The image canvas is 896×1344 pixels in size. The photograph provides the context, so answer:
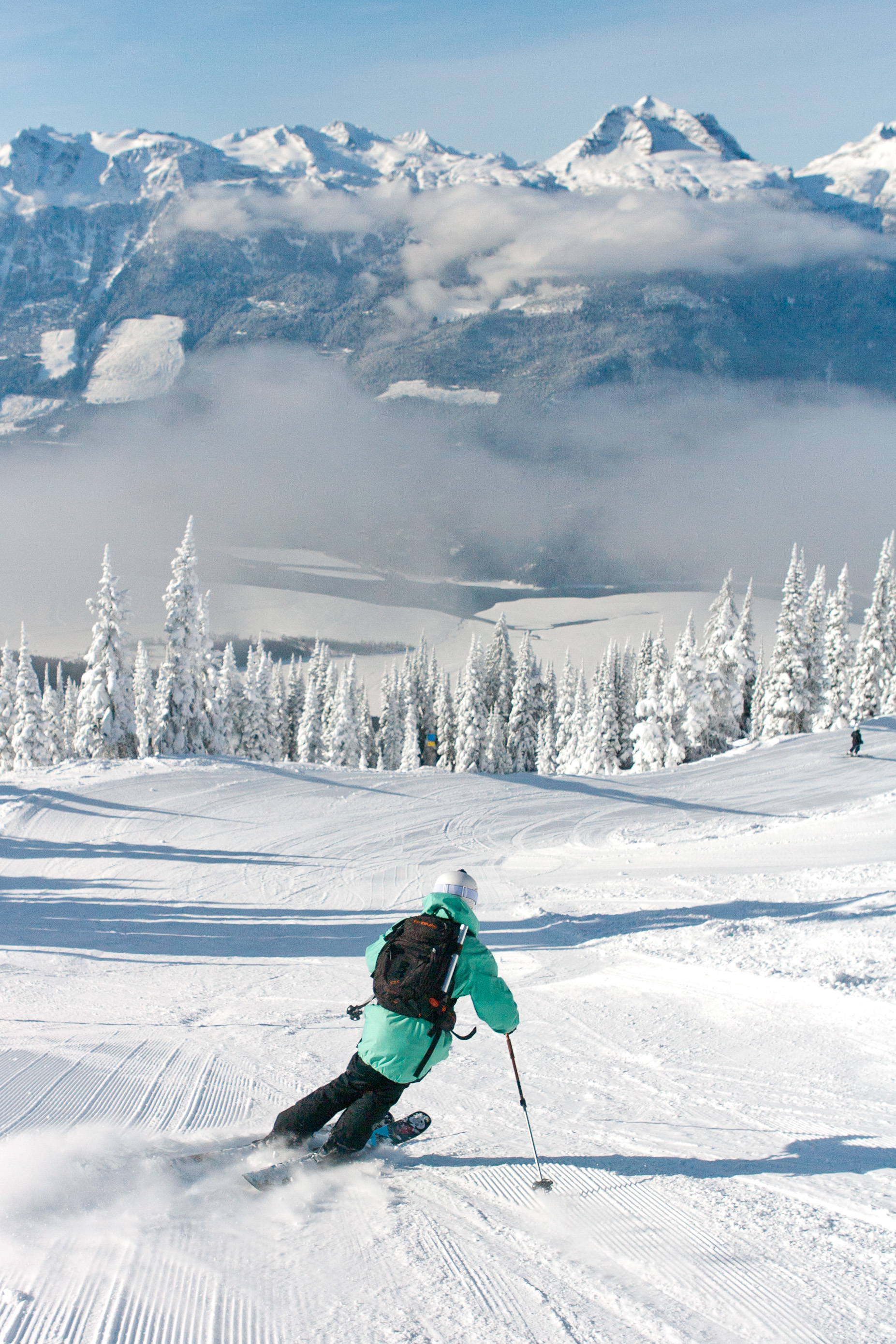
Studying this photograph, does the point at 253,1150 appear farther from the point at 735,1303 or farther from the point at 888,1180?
the point at 888,1180

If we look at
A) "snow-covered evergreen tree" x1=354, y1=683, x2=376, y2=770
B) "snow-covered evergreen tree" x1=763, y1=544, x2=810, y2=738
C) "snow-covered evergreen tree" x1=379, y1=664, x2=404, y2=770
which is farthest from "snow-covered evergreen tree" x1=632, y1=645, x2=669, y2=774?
"snow-covered evergreen tree" x1=379, y1=664, x2=404, y2=770

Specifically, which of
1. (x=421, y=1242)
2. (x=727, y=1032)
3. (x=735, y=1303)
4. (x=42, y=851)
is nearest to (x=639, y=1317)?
(x=735, y=1303)

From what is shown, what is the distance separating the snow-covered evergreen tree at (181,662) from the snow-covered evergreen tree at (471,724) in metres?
29.3

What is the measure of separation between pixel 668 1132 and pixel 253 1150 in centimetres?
254

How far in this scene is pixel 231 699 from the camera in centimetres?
6184

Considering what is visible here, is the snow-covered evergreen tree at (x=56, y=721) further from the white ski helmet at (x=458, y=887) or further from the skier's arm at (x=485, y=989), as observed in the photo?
the skier's arm at (x=485, y=989)

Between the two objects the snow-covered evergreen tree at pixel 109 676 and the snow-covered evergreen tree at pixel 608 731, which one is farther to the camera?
the snow-covered evergreen tree at pixel 608 731

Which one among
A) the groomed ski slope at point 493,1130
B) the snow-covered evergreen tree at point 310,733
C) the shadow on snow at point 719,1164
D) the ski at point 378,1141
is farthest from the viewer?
the snow-covered evergreen tree at point 310,733

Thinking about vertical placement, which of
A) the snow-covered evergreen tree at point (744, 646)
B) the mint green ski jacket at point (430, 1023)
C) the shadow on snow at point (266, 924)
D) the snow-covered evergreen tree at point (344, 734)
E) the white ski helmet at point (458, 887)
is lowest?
the snow-covered evergreen tree at point (344, 734)

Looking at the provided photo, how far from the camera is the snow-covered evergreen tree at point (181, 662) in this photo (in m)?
38.8

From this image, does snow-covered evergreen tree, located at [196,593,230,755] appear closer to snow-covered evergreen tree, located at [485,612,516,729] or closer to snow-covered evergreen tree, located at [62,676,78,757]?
snow-covered evergreen tree, located at [485,612,516,729]

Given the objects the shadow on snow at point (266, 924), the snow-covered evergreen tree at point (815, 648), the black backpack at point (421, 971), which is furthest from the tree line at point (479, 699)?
the black backpack at point (421, 971)

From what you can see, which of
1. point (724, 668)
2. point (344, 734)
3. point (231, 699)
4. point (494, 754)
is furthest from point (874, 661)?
point (231, 699)

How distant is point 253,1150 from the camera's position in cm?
446
